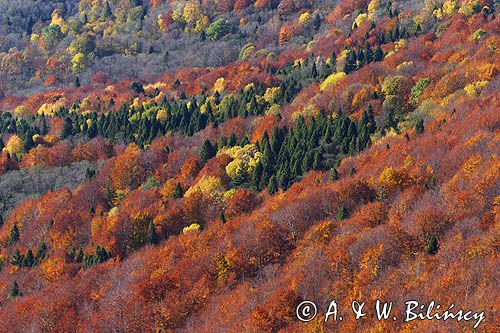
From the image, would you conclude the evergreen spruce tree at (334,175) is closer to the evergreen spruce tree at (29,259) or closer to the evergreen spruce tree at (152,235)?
the evergreen spruce tree at (152,235)

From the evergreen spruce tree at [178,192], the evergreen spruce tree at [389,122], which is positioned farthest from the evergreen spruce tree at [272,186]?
the evergreen spruce tree at [389,122]

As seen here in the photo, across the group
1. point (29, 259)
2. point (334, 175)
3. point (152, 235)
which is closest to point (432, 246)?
point (334, 175)

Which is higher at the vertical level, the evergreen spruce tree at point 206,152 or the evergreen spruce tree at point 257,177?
the evergreen spruce tree at point 257,177

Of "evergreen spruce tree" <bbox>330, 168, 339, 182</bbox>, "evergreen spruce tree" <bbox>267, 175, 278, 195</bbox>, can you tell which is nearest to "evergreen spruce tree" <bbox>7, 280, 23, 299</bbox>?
"evergreen spruce tree" <bbox>267, 175, 278, 195</bbox>

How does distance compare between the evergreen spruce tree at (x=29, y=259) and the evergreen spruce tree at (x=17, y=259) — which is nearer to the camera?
the evergreen spruce tree at (x=29, y=259)

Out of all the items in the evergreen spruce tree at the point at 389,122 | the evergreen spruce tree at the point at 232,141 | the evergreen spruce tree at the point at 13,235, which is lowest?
the evergreen spruce tree at the point at 13,235

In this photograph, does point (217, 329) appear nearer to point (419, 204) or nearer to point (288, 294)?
point (288, 294)
